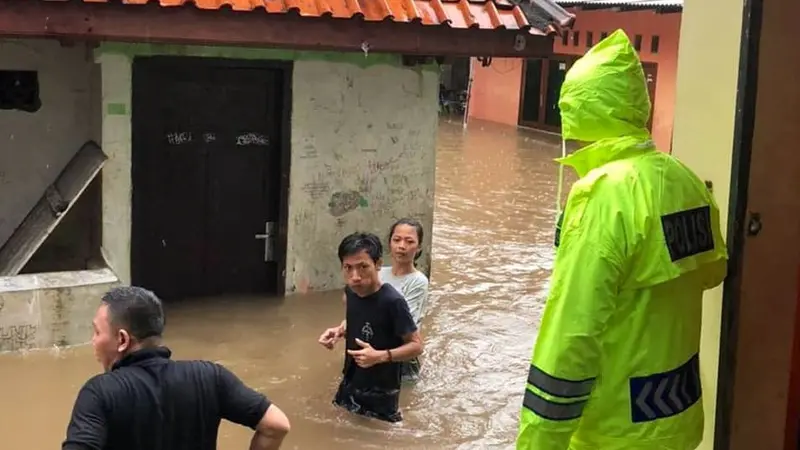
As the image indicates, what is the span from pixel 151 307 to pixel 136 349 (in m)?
0.14

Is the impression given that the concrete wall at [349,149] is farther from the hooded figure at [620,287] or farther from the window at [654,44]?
the window at [654,44]

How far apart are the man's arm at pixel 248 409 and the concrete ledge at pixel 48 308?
4.29 metres

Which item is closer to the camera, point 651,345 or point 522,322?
point 651,345

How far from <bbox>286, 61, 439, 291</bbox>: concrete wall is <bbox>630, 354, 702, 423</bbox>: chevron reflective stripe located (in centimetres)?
610

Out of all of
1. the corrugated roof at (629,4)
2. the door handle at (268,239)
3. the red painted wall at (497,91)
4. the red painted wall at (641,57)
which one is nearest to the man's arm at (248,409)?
the door handle at (268,239)

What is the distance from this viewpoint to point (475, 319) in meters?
8.98

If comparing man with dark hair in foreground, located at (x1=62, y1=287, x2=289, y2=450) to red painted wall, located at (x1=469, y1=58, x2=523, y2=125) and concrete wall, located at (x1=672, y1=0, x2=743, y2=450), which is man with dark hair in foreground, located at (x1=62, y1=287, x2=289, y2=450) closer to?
concrete wall, located at (x1=672, y1=0, x2=743, y2=450)

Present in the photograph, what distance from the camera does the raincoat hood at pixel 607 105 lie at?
3.20 meters

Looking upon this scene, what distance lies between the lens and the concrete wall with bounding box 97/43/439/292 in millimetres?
8984

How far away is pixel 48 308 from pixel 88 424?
4.51m

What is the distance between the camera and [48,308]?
24.6ft

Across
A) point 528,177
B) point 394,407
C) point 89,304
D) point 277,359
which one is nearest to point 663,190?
point 394,407

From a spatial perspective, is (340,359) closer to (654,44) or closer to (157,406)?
(157,406)

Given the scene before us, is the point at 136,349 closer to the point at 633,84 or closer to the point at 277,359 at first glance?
the point at 633,84
